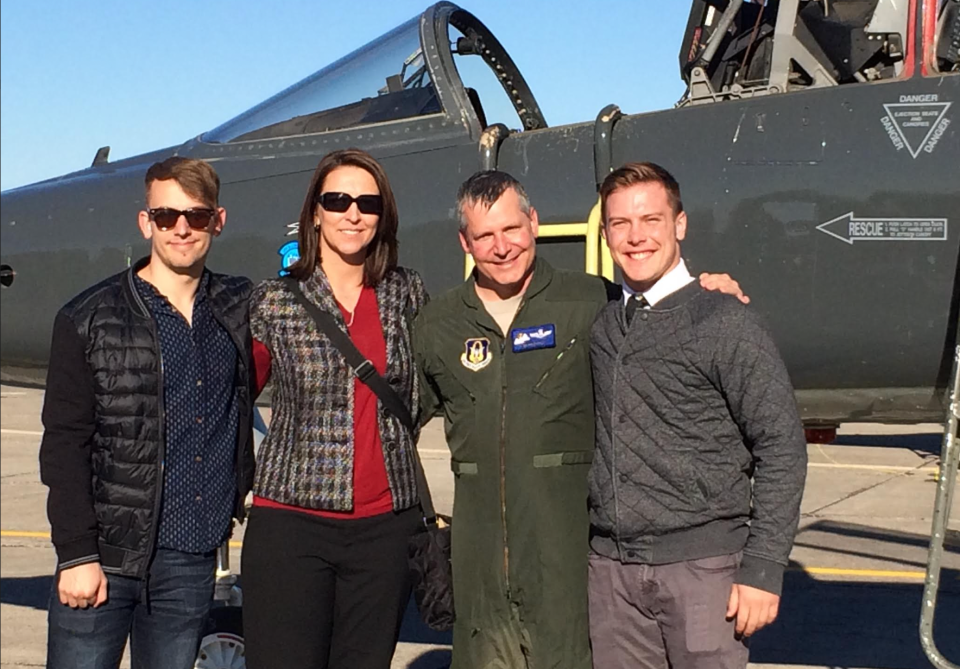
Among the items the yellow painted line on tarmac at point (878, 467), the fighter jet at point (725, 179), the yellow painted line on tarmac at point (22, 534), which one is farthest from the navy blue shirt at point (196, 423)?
the yellow painted line on tarmac at point (878, 467)

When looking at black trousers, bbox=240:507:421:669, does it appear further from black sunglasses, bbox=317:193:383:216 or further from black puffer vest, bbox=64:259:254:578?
black sunglasses, bbox=317:193:383:216

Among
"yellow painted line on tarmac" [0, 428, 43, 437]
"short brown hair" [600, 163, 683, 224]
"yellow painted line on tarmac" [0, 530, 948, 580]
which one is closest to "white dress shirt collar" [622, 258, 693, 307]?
"short brown hair" [600, 163, 683, 224]

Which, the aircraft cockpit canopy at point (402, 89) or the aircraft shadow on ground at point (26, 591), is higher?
the aircraft cockpit canopy at point (402, 89)

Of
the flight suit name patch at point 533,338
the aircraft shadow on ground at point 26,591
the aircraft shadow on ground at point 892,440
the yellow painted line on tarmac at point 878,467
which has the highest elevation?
the flight suit name patch at point 533,338

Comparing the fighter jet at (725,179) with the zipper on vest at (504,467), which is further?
the fighter jet at (725,179)

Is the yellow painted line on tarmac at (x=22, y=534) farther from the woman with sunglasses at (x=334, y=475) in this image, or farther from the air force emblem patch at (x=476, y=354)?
the air force emblem patch at (x=476, y=354)

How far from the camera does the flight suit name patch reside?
321 cm

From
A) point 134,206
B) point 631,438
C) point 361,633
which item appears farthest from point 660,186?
point 134,206

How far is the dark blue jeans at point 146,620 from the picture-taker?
328 cm

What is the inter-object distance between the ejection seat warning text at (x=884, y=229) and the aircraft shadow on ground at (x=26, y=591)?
5.50 metres

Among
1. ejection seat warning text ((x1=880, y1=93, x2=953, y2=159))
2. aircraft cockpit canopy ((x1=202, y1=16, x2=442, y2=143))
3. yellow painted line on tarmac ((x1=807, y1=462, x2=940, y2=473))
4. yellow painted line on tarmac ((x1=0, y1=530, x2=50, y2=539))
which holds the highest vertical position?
aircraft cockpit canopy ((x1=202, y1=16, x2=442, y2=143))

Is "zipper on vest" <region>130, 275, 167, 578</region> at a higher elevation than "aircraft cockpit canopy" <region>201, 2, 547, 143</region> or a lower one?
lower

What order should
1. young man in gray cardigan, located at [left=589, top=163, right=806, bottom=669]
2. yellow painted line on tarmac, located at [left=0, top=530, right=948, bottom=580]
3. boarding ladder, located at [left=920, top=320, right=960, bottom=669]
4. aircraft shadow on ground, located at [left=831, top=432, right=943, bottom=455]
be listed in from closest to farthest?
1. young man in gray cardigan, located at [left=589, top=163, right=806, bottom=669]
2. boarding ladder, located at [left=920, top=320, right=960, bottom=669]
3. yellow painted line on tarmac, located at [left=0, top=530, right=948, bottom=580]
4. aircraft shadow on ground, located at [left=831, top=432, right=943, bottom=455]

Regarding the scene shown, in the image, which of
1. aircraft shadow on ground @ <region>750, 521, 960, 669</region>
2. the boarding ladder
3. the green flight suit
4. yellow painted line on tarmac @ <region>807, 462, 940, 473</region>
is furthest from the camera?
yellow painted line on tarmac @ <region>807, 462, 940, 473</region>
